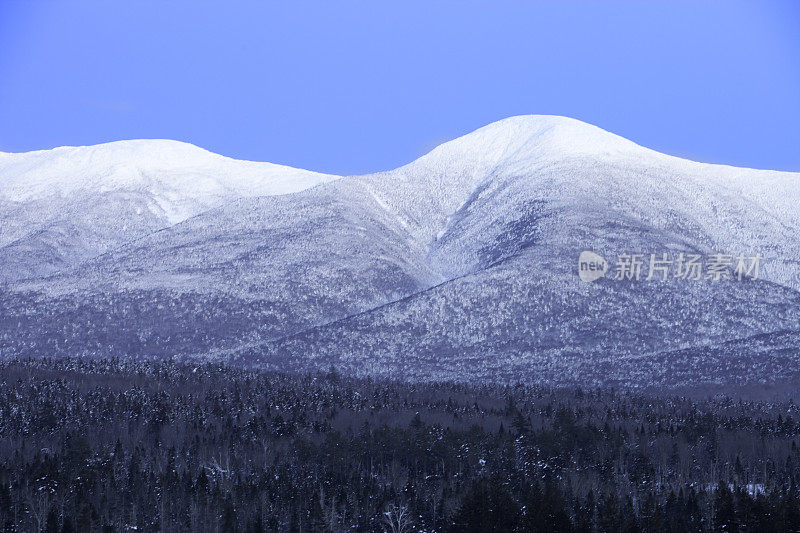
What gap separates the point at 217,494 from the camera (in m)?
57.6

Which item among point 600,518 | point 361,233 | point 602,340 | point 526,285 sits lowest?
point 600,518

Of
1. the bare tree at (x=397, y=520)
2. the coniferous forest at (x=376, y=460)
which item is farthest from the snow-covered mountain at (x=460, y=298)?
the bare tree at (x=397, y=520)

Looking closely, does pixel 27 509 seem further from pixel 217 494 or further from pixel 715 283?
pixel 715 283

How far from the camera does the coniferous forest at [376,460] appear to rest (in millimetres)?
52562

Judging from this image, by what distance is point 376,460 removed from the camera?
236 feet

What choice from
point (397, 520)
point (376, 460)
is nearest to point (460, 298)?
point (376, 460)

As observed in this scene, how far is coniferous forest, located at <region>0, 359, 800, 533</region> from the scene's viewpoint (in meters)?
52.6

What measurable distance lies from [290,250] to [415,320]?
4025 centimetres

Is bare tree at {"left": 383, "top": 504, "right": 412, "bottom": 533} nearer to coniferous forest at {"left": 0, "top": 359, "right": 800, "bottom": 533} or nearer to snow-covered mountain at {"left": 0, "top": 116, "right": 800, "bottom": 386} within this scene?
coniferous forest at {"left": 0, "top": 359, "right": 800, "bottom": 533}

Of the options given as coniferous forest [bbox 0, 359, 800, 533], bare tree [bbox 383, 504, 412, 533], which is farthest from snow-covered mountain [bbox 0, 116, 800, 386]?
bare tree [bbox 383, 504, 412, 533]

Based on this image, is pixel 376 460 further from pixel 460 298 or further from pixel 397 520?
pixel 460 298

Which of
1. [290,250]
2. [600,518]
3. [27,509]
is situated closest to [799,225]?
[290,250]

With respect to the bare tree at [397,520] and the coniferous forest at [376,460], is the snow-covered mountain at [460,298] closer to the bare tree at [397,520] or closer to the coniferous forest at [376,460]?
the coniferous forest at [376,460]

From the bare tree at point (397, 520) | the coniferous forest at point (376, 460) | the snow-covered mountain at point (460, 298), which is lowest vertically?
the bare tree at point (397, 520)
